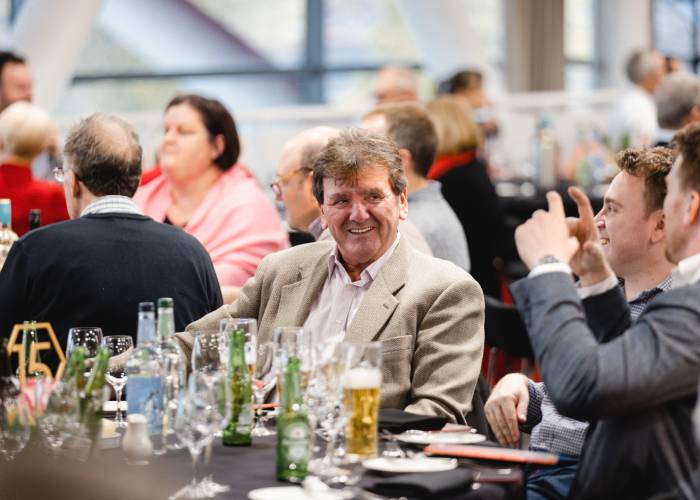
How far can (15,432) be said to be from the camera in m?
2.38

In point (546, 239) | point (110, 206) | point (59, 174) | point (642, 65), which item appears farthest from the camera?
point (642, 65)

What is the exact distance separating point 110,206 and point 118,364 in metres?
0.85

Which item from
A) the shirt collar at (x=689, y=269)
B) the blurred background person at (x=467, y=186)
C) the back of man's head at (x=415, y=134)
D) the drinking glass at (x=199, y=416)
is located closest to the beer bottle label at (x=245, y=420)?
the drinking glass at (x=199, y=416)

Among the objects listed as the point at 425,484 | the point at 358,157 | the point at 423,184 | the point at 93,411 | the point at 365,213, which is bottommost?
the point at 425,484

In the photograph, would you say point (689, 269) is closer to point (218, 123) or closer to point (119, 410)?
point (119, 410)

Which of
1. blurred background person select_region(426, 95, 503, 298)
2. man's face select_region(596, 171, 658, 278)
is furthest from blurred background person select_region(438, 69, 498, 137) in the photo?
man's face select_region(596, 171, 658, 278)

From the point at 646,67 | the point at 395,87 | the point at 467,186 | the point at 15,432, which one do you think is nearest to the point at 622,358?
the point at 15,432

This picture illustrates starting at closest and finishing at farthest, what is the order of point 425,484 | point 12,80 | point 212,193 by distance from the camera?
point 425,484, point 212,193, point 12,80

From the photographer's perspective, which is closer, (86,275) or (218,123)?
(86,275)

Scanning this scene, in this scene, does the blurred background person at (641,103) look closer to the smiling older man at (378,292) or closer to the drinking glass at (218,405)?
the smiling older man at (378,292)

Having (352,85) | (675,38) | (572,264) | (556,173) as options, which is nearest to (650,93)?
(556,173)

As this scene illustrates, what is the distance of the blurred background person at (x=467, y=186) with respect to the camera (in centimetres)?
604

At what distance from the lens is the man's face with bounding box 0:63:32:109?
283 inches

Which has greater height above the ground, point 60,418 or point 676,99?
point 676,99
